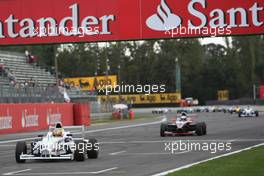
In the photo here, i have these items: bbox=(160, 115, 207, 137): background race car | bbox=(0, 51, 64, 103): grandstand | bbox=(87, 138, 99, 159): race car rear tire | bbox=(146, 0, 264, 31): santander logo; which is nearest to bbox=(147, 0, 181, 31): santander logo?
bbox=(146, 0, 264, 31): santander logo

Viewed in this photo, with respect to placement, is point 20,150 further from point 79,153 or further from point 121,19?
point 121,19

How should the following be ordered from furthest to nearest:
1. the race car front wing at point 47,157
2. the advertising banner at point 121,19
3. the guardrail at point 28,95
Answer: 1. the guardrail at point 28,95
2. the advertising banner at point 121,19
3. the race car front wing at point 47,157

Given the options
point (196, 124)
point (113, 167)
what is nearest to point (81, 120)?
point (196, 124)

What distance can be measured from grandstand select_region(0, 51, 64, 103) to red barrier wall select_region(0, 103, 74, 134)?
942 millimetres

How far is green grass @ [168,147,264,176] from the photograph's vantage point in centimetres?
1475

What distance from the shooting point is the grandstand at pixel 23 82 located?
1826 inches

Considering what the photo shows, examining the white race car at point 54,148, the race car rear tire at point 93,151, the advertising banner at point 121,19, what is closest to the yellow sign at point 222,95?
the advertising banner at point 121,19

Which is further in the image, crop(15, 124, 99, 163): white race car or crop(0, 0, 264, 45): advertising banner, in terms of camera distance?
crop(0, 0, 264, 45): advertising banner

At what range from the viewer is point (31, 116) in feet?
156

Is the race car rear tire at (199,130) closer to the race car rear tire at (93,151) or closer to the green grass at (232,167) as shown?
the green grass at (232,167)

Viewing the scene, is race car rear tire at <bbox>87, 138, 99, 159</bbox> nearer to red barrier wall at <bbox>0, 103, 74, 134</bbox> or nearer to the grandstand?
red barrier wall at <bbox>0, 103, 74, 134</bbox>

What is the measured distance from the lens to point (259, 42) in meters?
135

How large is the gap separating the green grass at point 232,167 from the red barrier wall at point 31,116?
25.7m

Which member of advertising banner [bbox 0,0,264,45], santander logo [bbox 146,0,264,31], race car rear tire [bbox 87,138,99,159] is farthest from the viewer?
advertising banner [bbox 0,0,264,45]
